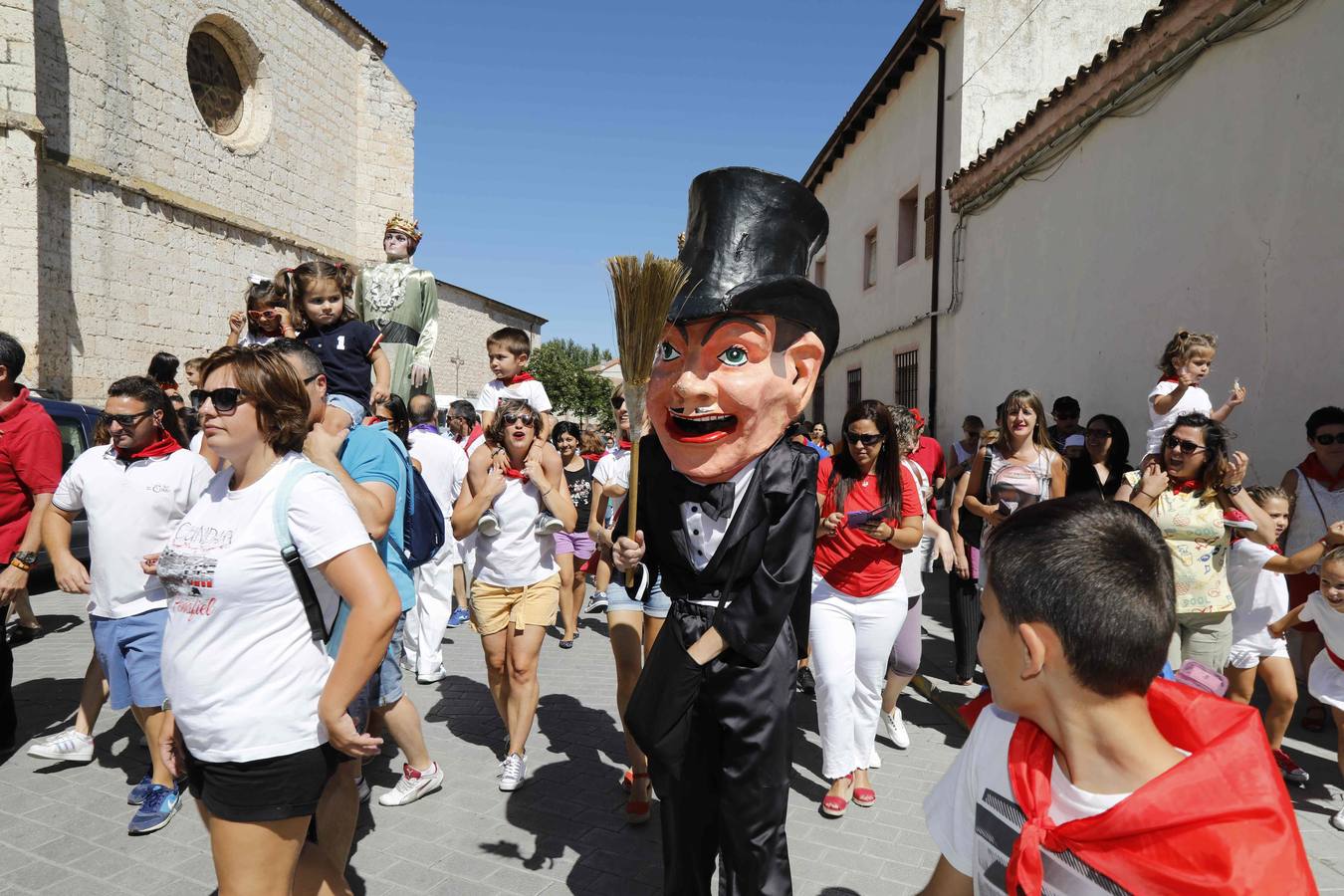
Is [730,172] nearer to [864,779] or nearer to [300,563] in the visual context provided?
[300,563]

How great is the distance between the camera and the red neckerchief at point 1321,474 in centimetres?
489

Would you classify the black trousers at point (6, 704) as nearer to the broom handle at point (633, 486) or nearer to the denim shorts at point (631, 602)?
the denim shorts at point (631, 602)

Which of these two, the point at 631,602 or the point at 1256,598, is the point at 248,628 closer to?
the point at 631,602

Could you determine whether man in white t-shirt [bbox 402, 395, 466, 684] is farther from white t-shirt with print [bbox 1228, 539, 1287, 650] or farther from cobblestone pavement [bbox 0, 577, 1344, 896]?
white t-shirt with print [bbox 1228, 539, 1287, 650]

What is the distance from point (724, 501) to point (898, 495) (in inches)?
68.4

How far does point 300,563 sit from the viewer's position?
2184 millimetres

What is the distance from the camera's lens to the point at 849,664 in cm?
390

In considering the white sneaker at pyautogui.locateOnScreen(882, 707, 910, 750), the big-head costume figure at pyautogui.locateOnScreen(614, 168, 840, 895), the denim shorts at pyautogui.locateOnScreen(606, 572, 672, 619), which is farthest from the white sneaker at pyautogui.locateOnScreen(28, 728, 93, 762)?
the white sneaker at pyautogui.locateOnScreen(882, 707, 910, 750)

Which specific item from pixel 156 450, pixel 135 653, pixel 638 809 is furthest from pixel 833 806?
pixel 156 450

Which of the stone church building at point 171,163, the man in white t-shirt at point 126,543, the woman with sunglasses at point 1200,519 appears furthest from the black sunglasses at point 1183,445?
the stone church building at point 171,163

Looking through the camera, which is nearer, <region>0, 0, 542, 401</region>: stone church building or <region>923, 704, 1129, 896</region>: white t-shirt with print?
<region>923, 704, 1129, 896</region>: white t-shirt with print

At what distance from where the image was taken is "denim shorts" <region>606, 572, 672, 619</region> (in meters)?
3.36

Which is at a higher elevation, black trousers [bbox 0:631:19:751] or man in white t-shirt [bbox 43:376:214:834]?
man in white t-shirt [bbox 43:376:214:834]

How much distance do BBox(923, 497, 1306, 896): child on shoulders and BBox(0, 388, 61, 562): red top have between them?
459 cm
